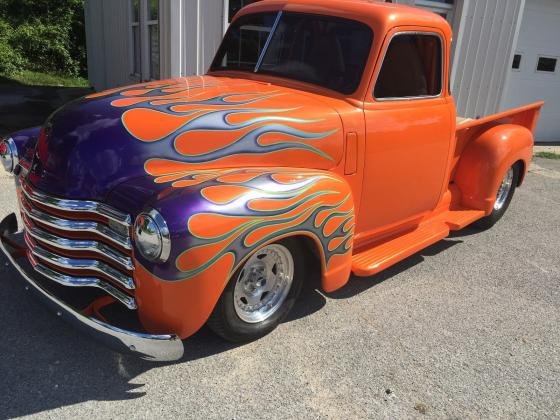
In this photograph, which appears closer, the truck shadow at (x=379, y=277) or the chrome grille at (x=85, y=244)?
the chrome grille at (x=85, y=244)

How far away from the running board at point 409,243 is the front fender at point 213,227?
71 centimetres

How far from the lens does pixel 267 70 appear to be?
12.9 ft

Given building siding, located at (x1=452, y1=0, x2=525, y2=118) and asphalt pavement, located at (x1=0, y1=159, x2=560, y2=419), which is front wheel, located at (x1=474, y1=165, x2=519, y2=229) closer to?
asphalt pavement, located at (x1=0, y1=159, x2=560, y2=419)

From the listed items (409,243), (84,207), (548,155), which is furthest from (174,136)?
(548,155)

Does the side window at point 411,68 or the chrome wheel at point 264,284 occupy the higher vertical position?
the side window at point 411,68

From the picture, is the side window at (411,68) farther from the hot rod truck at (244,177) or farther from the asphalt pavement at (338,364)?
the asphalt pavement at (338,364)

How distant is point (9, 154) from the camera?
350 centimetres

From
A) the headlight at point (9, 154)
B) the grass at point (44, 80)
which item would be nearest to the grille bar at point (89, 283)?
the headlight at point (9, 154)

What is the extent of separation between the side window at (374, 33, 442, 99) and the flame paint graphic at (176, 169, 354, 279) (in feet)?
3.11

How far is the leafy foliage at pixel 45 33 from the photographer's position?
14500mm

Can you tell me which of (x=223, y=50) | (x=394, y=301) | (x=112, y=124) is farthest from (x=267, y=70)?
(x=394, y=301)

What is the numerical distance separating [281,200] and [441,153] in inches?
76.7

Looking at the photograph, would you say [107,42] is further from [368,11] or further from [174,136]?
[174,136]

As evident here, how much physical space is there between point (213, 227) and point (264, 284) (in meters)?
0.81
